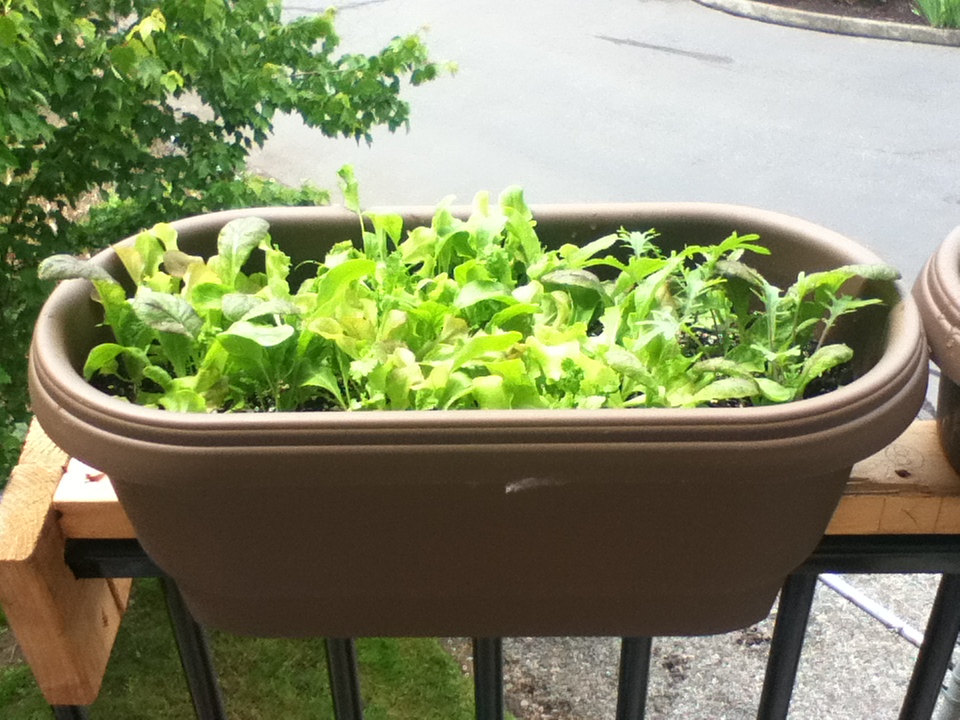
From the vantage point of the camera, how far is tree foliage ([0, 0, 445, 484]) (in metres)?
1.20

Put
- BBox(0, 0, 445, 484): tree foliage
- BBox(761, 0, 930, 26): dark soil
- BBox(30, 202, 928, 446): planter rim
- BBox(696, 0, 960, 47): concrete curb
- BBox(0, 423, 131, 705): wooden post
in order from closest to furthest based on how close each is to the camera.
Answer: BBox(30, 202, 928, 446): planter rim
BBox(0, 423, 131, 705): wooden post
BBox(0, 0, 445, 484): tree foliage
BBox(696, 0, 960, 47): concrete curb
BBox(761, 0, 930, 26): dark soil

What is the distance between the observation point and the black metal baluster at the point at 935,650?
0.59 metres

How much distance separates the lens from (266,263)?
57 centimetres

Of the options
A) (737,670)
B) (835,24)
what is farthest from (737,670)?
(835,24)

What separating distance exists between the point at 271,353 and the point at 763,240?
1.04 feet

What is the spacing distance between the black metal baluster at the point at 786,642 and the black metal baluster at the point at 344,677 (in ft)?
0.96

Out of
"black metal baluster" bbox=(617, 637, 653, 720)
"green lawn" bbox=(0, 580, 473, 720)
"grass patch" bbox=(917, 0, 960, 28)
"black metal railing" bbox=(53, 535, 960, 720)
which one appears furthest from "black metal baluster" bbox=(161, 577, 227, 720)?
"grass patch" bbox=(917, 0, 960, 28)

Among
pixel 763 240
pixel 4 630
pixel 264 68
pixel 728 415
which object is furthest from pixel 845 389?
pixel 4 630

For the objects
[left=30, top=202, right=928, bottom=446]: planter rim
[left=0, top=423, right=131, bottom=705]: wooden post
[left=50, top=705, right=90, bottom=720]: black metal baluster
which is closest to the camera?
[left=30, top=202, right=928, bottom=446]: planter rim

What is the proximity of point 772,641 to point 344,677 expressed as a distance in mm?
303

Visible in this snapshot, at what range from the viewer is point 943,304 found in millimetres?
481

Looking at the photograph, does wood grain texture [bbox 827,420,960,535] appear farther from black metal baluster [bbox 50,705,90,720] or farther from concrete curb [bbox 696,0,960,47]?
concrete curb [bbox 696,0,960,47]

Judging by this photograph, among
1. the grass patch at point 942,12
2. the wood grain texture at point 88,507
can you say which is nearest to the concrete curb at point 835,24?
the grass patch at point 942,12

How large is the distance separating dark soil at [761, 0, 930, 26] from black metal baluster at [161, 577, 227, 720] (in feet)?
13.4
